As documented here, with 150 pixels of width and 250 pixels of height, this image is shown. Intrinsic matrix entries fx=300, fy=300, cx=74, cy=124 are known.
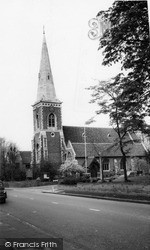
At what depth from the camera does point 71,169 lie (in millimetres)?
48188

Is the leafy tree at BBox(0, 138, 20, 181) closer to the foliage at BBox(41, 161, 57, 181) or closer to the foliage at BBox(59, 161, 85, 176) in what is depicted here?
the foliage at BBox(41, 161, 57, 181)

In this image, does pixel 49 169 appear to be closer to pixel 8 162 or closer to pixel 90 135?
pixel 8 162

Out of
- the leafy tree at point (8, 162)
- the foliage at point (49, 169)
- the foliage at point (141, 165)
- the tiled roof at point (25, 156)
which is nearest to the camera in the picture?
the foliage at point (49, 169)

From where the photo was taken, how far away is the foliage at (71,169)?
158ft

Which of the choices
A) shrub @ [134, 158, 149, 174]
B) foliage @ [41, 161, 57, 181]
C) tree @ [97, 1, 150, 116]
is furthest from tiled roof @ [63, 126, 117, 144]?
tree @ [97, 1, 150, 116]

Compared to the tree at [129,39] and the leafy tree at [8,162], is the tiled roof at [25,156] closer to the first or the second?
the leafy tree at [8,162]

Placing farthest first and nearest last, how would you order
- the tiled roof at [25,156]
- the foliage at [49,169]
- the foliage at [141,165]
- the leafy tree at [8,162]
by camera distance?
the tiled roof at [25,156], the leafy tree at [8,162], the foliage at [141,165], the foliage at [49,169]

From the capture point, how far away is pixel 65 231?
8602 mm

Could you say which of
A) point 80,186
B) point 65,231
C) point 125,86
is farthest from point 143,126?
point 80,186

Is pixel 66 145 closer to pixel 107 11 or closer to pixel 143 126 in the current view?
pixel 143 126

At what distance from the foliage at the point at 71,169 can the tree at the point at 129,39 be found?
129 feet

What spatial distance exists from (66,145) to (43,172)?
772cm

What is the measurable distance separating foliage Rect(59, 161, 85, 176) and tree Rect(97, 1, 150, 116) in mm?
39265

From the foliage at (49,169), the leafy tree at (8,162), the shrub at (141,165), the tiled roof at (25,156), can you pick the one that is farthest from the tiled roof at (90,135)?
the tiled roof at (25,156)
